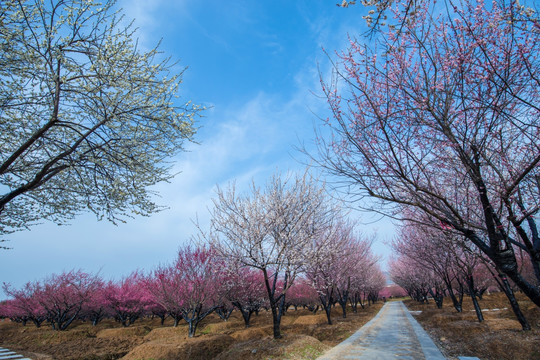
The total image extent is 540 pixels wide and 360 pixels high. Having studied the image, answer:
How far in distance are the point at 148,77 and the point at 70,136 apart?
97.6 inches

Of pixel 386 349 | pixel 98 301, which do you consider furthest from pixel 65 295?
pixel 386 349

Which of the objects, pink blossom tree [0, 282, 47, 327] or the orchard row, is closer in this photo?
the orchard row

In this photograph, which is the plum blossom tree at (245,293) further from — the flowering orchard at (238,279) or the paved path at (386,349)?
the paved path at (386,349)

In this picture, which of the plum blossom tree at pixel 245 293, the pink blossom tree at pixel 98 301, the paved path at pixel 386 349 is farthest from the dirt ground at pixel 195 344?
the pink blossom tree at pixel 98 301

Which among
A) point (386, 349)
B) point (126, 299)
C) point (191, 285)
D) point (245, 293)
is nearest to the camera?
point (386, 349)

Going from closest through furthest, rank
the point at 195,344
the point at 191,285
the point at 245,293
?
the point at 195,344 < the point at 191,285 < the point at 245,293

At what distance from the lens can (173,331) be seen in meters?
17.2

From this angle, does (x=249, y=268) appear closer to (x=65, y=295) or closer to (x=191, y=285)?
(x=191, y=285)

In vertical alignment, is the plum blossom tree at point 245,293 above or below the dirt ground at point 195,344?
above

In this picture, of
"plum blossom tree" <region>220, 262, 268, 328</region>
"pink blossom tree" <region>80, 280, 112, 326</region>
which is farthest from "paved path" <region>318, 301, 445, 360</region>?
"pink blossom tree" <region>80, 280, 112, 326</region>

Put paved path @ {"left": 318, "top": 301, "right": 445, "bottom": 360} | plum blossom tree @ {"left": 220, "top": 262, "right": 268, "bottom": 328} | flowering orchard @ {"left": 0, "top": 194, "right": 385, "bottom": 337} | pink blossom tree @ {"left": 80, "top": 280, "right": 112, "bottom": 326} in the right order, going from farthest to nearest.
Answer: pink blossom tree @ {"left": 80, "top": 280, "right": 112, "bottom": 326} → plum blossom tree @ {"left": 220, "top": 262, "right": 268, "bottom": 328} → flowering orchard @ {"left": 0, "top": 194, "right": 385, "bottom": 337} → paved path @ {"left": 318, "top": 301, "right": 445, "bottom": 360}

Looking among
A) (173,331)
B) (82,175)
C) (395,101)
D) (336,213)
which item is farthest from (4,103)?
(173,331)

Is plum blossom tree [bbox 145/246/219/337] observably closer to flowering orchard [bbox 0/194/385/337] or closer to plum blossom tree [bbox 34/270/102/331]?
flowering orchard [bbox 0/194/385/337]

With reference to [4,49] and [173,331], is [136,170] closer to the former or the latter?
[4,49]
